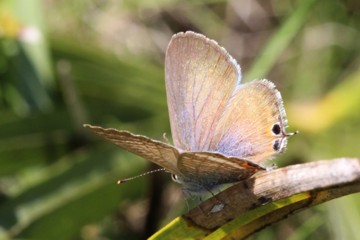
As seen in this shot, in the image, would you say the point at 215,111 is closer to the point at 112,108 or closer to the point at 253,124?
the point at 253,124

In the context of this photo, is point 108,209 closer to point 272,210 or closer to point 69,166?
point 69,166

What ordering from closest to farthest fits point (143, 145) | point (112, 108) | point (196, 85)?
point (143, 145) < point (196, 85) < point (112, 108)

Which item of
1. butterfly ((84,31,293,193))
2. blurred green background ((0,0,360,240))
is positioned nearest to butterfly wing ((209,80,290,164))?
butterfly ((84,31,293,193))

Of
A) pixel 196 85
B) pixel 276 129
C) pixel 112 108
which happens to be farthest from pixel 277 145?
pixel 112 108

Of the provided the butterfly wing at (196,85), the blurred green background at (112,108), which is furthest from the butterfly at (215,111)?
the blurred green background at (112,108)

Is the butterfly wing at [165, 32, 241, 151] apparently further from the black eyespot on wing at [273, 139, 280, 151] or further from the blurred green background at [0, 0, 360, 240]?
the blurred green background at [0, 0, 360, 240]

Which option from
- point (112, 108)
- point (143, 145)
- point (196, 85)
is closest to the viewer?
point (143, 145)

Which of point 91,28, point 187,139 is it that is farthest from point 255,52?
point 187,139
